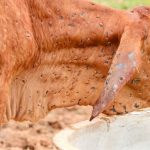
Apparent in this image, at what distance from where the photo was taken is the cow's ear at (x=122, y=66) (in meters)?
2.97

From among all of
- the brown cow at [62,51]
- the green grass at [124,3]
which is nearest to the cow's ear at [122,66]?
the brown cow at [62,51]

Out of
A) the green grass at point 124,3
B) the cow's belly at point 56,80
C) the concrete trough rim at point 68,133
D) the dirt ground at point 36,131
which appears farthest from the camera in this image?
the green grass at point 124,3

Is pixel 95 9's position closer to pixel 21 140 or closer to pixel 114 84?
pixel 114 84

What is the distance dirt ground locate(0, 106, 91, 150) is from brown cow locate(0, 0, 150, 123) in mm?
958

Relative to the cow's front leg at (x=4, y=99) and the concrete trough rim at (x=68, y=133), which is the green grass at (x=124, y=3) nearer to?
the concrete trough rim at (x=68, y=133)

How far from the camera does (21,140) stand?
4504 mm

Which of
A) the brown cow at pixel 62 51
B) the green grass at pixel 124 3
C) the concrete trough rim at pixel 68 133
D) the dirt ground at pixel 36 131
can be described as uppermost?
the brown cow at pixel 62 51

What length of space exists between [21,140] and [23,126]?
0.18m

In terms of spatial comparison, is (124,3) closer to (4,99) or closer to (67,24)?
(67,24)

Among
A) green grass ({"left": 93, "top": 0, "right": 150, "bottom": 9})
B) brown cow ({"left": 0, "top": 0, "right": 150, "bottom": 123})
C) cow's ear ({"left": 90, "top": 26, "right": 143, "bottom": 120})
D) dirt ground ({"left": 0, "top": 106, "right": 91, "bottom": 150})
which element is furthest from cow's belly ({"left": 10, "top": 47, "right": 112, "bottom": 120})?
green grass ({"left": 93, "top": 0, "right": 150, "bottom": 9})

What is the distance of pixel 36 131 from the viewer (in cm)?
464

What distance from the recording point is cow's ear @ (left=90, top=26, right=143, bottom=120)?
9.76ft

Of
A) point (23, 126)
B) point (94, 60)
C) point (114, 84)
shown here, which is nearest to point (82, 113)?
point (23, 126)

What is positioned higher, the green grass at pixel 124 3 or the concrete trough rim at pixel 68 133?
Answer: the concrete trough rim at pixel 68 133
